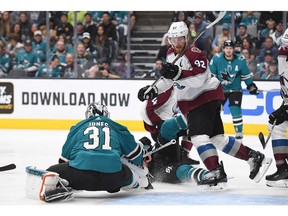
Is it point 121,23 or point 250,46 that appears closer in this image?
point 250,46

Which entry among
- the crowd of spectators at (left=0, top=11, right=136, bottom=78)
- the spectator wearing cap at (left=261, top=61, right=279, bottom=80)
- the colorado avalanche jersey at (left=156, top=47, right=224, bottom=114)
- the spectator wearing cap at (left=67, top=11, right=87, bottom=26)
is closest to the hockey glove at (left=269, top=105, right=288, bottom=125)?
the colorado avalanche jersey at (left=156, top=47, right=224, bottom=114)

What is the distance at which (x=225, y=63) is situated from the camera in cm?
969

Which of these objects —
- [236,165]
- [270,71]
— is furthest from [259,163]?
[270,71]

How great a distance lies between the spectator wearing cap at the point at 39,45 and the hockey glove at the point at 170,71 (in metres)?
5.71

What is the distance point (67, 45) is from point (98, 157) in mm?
6085

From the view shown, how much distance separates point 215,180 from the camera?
6230 millimetres

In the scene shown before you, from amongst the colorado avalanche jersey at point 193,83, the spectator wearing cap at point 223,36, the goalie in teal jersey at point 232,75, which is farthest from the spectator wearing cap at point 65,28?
the colorado avalanche jersey at point 193,83

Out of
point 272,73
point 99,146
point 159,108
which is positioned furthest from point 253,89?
point 99,146

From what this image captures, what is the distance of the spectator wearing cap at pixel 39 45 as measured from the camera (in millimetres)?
11695

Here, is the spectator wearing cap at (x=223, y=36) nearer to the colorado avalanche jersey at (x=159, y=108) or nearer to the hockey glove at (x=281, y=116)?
the colorado avalanche jersey at (x=159, y=108)

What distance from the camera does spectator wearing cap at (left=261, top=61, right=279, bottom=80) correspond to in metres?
10.7

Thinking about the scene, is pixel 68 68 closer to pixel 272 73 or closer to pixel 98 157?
pixel 272 73

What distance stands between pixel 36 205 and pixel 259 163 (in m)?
1.78

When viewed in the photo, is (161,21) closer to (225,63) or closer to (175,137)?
(225,63)
